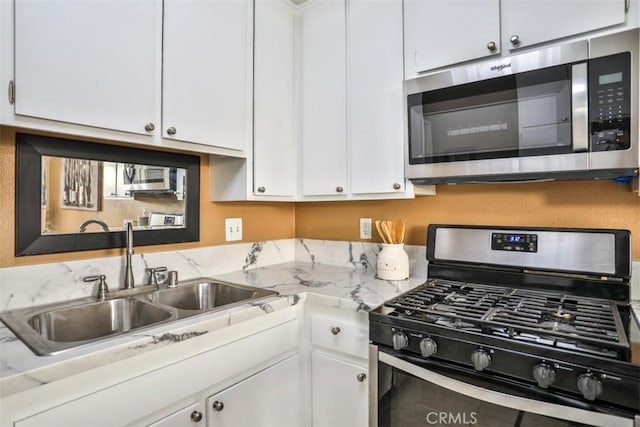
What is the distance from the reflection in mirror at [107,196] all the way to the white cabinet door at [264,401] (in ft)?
2.84

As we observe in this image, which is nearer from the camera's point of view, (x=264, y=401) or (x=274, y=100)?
(x=264, y=401)

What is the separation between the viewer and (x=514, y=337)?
3.34 ft

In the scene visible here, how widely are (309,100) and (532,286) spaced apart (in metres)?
1.44

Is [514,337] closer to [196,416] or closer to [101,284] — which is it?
[196,416]

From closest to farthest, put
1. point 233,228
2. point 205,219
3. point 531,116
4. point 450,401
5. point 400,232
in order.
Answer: point 450,401, point 531,116, point 400,232, point 205,219, point 233,228

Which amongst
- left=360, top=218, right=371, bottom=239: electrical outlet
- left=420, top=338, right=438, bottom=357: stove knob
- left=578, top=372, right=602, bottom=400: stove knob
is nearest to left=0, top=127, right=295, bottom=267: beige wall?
left=360, top=218, right=371, bottom=239: electrical outlet

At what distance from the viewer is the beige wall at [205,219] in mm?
1266

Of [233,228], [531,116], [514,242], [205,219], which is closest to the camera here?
[531,116]

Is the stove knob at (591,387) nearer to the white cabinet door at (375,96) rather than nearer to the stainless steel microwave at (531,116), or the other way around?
the stainless steel microwave at (531,116)

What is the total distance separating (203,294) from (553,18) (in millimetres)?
1864

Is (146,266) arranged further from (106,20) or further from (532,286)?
(532,286)

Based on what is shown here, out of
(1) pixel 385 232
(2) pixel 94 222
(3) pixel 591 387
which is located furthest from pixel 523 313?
(2) pixel 94 222

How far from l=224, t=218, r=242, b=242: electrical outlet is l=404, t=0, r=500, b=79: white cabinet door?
120 cm

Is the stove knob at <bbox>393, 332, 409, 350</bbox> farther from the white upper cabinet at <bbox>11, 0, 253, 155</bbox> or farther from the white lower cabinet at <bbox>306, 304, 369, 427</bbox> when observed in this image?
the white upper cabinet at <bbox>11, 0, 253, 155</bbox>
